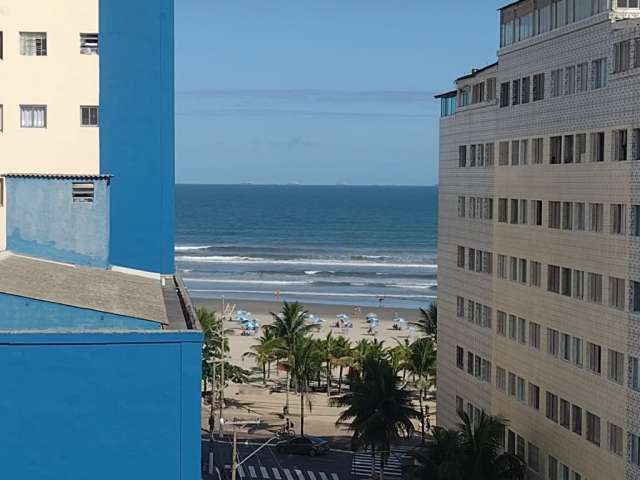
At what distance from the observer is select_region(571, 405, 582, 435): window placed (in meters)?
36.4

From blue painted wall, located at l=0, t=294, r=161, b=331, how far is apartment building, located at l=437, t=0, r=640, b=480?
14220mm

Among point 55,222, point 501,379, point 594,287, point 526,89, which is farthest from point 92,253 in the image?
point 501,379

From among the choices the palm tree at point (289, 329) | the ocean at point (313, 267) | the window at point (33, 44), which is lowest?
the ocean at point (313, 267)

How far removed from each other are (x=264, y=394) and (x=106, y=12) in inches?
1369

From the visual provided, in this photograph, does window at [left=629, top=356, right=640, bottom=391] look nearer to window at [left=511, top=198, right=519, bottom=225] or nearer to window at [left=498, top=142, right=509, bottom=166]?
window at [left=511, top=198, right=519, bottom=225]

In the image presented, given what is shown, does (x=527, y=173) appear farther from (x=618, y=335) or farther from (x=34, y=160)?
(x=34, y=160)

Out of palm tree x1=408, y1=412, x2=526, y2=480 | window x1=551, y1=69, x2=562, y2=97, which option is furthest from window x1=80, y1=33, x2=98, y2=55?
palm tree x1=408, y1=412, x2=526, y2=480

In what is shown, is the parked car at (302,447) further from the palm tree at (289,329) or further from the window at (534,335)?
the window at (534,335)

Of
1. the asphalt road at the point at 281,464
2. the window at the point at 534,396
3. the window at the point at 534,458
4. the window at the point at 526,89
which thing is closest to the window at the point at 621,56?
the window at the point at 526,89

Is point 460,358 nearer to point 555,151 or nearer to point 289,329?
point 555,151

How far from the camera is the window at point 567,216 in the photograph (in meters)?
37.3

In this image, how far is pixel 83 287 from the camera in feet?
97.9

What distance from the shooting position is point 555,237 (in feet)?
127

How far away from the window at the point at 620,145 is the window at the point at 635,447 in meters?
7.51
